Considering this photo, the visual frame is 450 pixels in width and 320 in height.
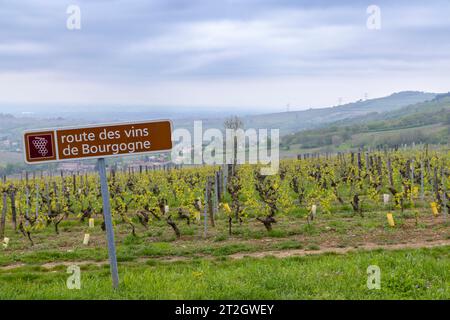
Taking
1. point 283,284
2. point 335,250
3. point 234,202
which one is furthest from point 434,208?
point 283,284

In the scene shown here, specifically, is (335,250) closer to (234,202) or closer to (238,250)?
(238,250)

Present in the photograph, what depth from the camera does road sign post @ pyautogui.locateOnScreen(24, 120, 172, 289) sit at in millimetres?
7043

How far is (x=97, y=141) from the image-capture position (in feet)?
23.4

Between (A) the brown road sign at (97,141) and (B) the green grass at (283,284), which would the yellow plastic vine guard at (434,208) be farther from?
(A) the brown road sign at (97,141)

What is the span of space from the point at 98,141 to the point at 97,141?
1cm

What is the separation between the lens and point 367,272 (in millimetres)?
8391

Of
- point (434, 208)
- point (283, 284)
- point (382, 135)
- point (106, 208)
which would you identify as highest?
point (382, 135)

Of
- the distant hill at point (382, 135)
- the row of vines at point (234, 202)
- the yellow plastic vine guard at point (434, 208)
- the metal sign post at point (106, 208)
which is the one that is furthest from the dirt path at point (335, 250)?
the distant hill at point (382, 135)

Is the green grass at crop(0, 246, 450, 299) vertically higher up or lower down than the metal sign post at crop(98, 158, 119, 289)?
lower down

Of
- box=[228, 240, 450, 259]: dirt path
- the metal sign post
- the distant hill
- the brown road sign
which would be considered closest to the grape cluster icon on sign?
the brown road sign

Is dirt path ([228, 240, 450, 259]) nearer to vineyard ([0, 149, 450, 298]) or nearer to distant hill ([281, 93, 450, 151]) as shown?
vineyard ([0, 149, 450, 298])

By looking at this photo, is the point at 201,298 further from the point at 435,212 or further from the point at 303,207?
the point at 303,207

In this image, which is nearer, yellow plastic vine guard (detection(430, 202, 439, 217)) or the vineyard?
the vineyard
